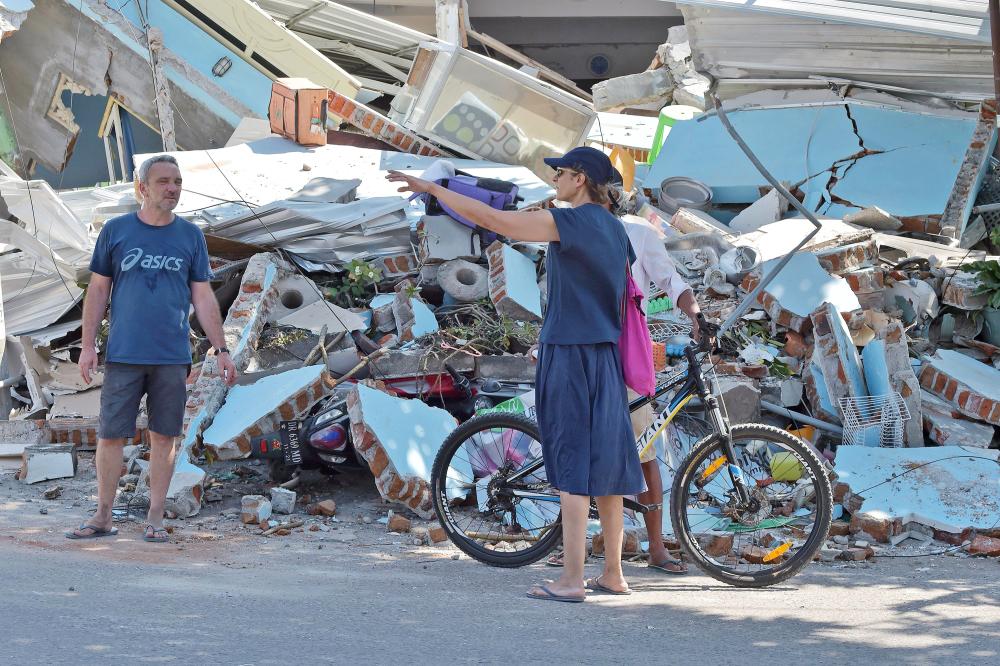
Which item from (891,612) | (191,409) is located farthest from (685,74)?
(891,612)

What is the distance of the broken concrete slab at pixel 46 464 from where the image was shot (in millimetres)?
6508

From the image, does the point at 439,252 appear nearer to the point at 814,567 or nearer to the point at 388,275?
the point at 388,275

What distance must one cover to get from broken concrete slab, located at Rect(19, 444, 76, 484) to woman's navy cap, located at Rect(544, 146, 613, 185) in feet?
12.6

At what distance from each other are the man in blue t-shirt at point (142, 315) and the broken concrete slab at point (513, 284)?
9.57ft

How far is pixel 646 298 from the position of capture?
4945 millimetres

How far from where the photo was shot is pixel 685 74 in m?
15.1

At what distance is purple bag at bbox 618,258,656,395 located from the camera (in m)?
4.34

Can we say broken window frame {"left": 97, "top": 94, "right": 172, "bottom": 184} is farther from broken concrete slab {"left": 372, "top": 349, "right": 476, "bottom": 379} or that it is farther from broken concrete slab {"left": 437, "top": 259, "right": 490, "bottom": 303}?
broken concrete slab {"left": 372, "top": 349, "right": 476, "bottom": 379}

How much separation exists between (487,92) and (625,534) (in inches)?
337

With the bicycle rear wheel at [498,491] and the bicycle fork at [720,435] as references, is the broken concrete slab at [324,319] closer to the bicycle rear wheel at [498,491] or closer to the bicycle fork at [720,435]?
the bicycle rear wheel at [498,491]

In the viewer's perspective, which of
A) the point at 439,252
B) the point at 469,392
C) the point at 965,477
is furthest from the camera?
the point at 439,252

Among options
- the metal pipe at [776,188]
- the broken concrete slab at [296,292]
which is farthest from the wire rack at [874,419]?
the broken concrete slab at [296,292]

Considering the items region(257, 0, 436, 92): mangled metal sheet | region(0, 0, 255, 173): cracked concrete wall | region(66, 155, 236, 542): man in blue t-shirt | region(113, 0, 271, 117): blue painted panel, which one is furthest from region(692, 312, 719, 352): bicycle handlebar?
region(257, 0, 436, 92): mangled metal sheet

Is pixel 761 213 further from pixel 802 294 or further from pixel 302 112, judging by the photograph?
pixel 302 112
